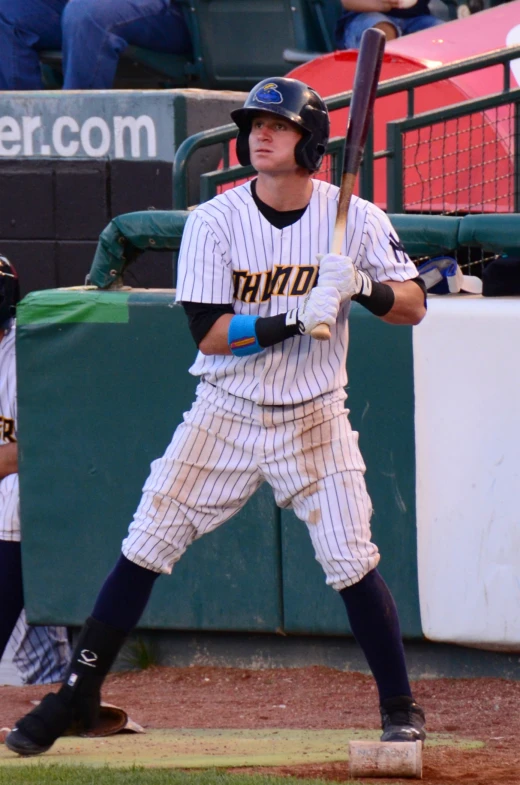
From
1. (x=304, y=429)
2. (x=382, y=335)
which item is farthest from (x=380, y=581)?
(x=382, y=335)

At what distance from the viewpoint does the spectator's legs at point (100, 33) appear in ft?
24.0

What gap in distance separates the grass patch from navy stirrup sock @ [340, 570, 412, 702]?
406mm

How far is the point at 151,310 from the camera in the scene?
15.9 feet

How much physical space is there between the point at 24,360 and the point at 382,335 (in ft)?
4.38

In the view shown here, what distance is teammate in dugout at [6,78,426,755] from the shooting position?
3.54 meters

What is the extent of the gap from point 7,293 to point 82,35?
269cm

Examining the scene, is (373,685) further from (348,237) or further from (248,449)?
(348,237)

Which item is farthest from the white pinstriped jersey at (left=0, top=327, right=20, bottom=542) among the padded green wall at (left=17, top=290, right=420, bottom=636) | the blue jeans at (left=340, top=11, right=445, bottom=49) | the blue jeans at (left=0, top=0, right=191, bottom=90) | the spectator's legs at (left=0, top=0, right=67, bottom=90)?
the blue jeans at (left=340, top=11, right=445, bottom=49)

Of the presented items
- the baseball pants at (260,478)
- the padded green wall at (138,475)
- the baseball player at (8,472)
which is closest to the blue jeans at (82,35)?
the baseball player at (8,472)

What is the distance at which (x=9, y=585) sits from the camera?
518cm

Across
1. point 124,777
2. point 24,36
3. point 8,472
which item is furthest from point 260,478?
point 24,36

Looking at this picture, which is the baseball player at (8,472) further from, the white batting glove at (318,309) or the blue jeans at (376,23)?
the blue jeans at (376,23)

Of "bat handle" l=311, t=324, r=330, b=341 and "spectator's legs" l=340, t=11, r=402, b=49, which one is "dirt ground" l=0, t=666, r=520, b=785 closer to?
"bat handle" l=311, t=324, r=330, b=341

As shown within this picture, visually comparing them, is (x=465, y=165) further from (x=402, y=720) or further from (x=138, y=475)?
(x=402, y=720)
